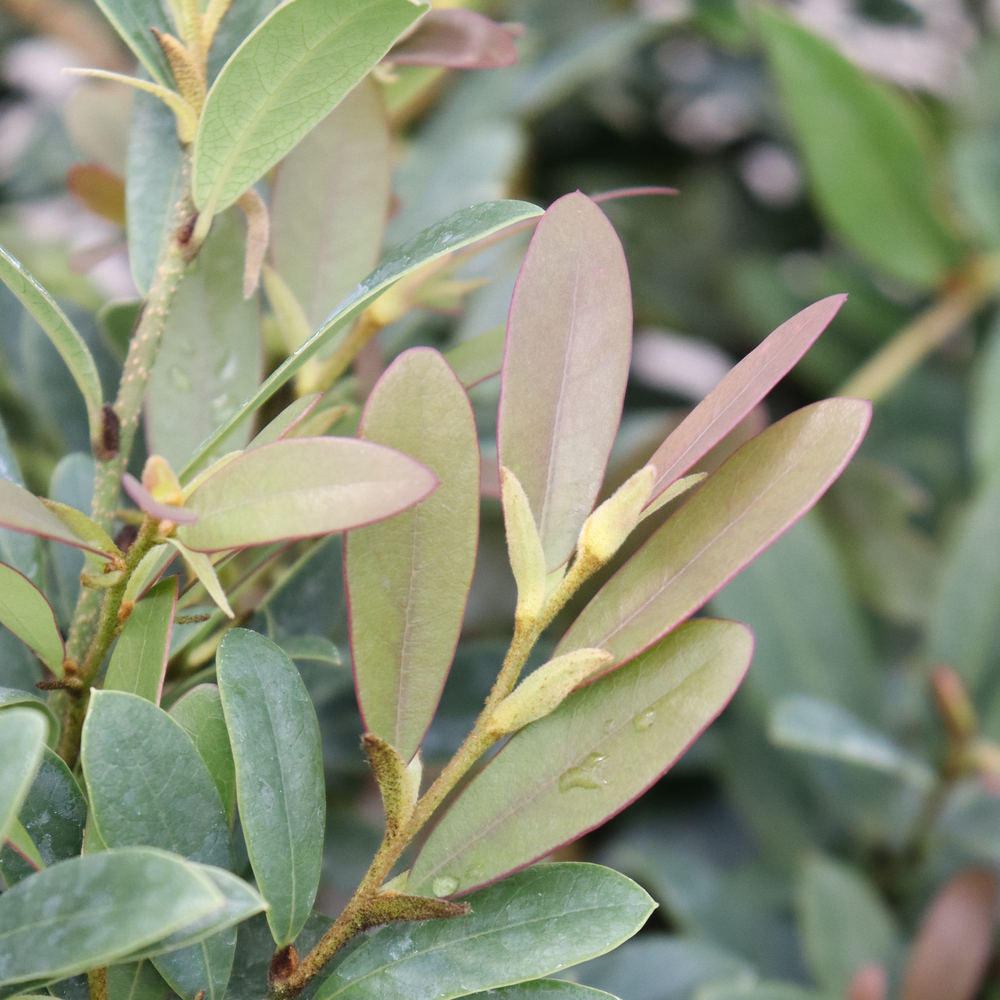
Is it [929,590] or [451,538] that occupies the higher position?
[451,538]

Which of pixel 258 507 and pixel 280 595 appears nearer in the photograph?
pixel 258 507

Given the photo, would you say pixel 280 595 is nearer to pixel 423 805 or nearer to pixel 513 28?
pixel 423 805

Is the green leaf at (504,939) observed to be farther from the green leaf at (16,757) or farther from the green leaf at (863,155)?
the green leaf at (863,155)

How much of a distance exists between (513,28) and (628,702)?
0.29m

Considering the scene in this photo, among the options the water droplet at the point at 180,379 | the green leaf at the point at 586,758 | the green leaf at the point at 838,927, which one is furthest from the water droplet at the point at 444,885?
the green leaf at the point at 838,927

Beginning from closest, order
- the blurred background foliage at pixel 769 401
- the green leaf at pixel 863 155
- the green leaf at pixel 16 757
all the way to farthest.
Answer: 1. the green leaf at pixel 16 757
2. the blurred background foliage at pixel 769 401
3. the green leaf at pixel 863 155

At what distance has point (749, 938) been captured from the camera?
0.70 meters

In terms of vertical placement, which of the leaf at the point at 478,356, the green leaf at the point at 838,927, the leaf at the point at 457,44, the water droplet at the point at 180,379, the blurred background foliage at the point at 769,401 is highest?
the leaf at the point at 457,44

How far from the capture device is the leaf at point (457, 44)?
380 mm

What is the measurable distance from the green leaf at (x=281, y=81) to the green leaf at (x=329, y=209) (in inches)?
3.8

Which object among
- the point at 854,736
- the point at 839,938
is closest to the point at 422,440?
the point at 854,736

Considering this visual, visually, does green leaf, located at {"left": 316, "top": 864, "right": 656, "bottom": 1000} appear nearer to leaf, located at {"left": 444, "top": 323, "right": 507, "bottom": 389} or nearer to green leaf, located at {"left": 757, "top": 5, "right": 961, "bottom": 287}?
leaf, located at {"left": 444, "top": 323, "right": 507, "bottom": 389}

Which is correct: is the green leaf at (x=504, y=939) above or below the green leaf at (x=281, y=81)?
below

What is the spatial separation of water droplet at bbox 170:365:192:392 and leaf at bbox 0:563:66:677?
0.39 ft
